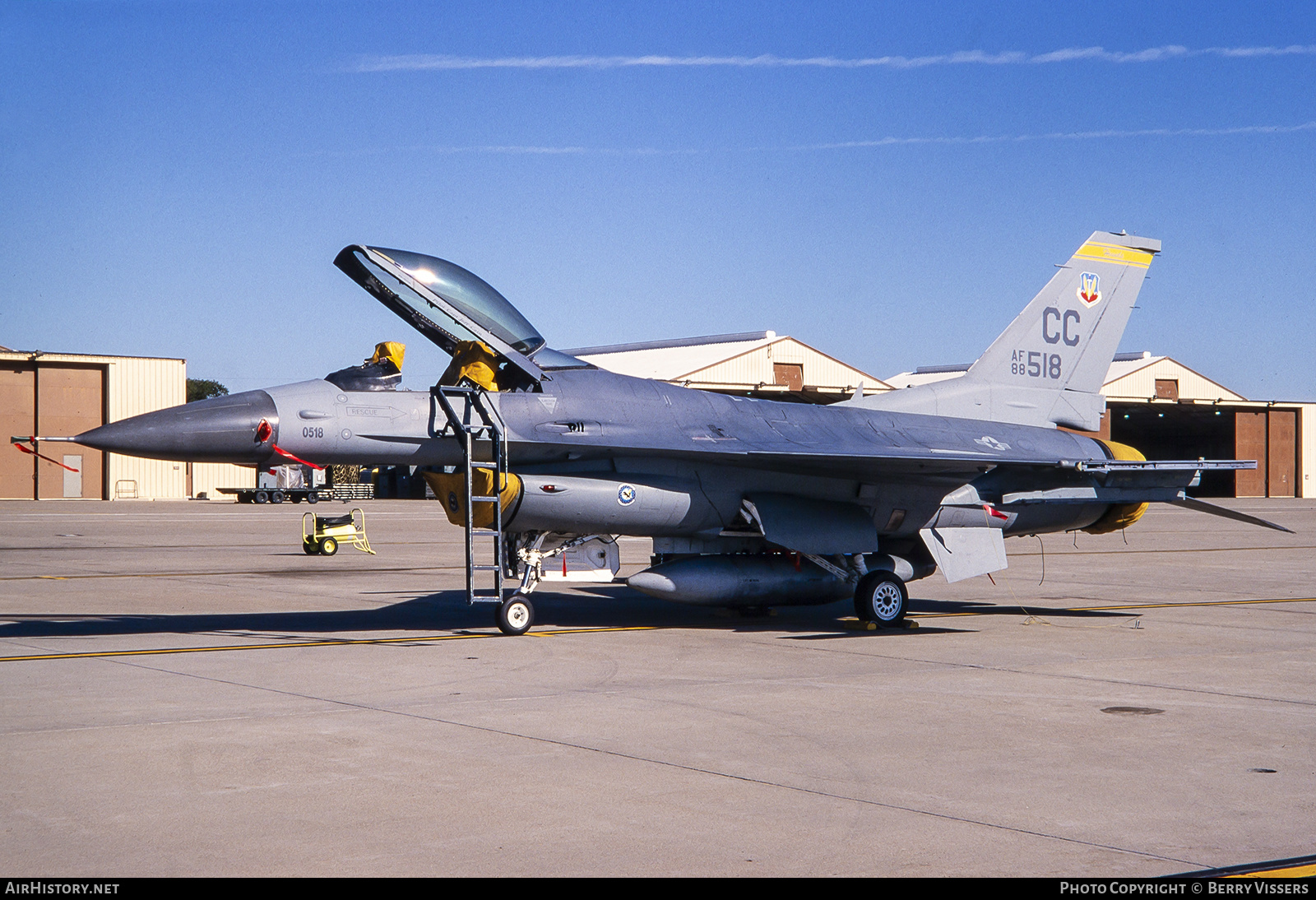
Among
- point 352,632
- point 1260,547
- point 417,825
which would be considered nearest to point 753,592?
point 352,632

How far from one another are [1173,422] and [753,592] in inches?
2701

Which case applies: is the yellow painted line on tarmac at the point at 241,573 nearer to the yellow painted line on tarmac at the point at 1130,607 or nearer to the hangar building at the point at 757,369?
the yellow painted line on tarmac at the point at 1130,607

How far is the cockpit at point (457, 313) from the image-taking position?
11.6 meters

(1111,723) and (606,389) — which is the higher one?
(606,389)

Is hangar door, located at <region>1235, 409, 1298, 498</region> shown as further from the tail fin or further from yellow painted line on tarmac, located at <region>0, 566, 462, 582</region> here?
yellow painted line on tarmac, located at <region>0, 566, 462, 582</region>

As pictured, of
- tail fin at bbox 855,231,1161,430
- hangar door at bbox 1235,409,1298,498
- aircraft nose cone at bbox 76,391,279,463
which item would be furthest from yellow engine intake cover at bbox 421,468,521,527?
hangar door at bbox 1235,409,1298,498

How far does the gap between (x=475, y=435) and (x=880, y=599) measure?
190 inches

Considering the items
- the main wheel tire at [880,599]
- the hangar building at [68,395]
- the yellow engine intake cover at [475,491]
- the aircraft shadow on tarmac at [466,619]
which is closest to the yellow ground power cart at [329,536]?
the aircraft shadow on tarmac at [466,619]

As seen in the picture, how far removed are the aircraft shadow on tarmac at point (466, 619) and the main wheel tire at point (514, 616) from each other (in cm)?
87

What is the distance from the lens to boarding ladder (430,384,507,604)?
11539mm

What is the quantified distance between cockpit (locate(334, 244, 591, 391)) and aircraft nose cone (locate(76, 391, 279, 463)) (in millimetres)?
1562

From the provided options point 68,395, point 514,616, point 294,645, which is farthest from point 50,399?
point 514,616

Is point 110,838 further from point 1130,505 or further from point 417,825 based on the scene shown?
point 1130,505

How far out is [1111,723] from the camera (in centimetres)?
784
